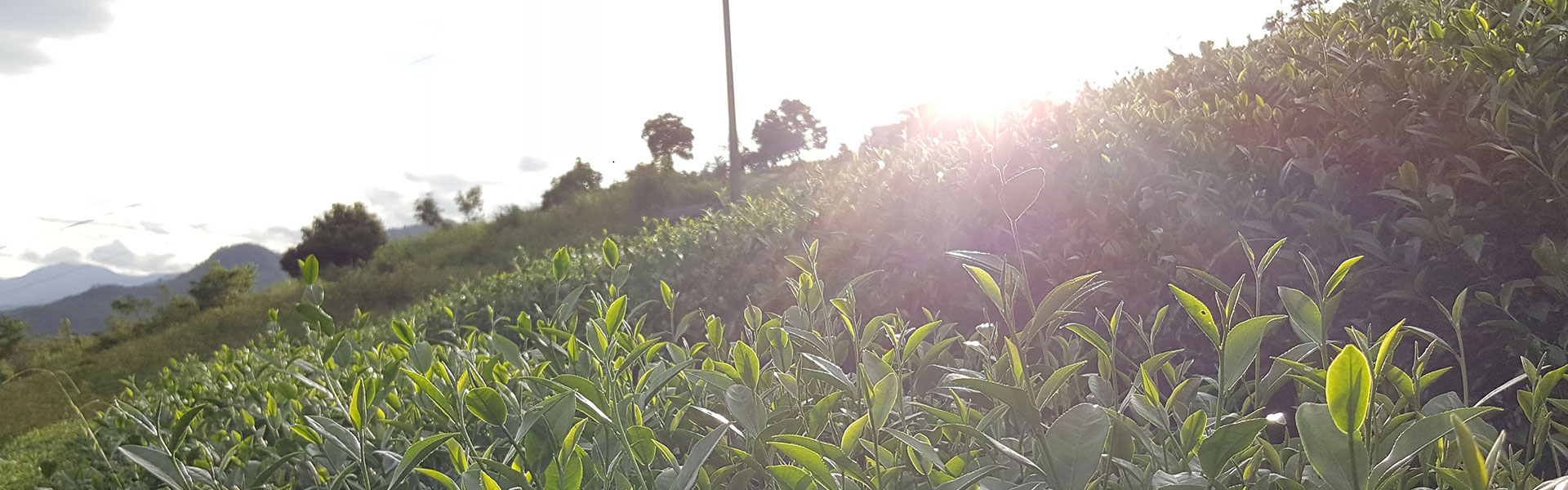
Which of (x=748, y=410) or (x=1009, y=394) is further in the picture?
(x=748, y=410)

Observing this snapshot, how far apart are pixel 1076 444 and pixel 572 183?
33.7 m

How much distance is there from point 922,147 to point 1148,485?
364 cm

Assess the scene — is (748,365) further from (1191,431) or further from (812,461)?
(1191,431)

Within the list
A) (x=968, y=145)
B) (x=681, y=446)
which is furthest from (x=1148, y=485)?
(x=968, y=145)

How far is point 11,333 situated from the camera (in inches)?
948

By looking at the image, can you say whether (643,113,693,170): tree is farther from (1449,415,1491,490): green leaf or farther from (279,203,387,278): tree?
(1449,415,1491,490): green leaf

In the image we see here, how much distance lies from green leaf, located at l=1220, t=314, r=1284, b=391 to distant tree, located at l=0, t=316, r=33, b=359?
103ft

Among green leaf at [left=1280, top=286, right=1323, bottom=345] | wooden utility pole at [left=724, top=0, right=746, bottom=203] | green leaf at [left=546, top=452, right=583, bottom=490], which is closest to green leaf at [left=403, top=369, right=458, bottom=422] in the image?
green leaf at [left=546, top=452, right=583, bottom=490]

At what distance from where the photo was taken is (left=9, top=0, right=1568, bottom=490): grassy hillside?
891mm

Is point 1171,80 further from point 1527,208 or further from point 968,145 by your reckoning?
point 1527,208

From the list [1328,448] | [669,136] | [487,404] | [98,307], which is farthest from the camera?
[669,136]

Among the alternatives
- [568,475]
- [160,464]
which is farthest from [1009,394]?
[160,464]

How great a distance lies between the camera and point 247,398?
2.98 meters

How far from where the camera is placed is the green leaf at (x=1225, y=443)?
0.71 m
